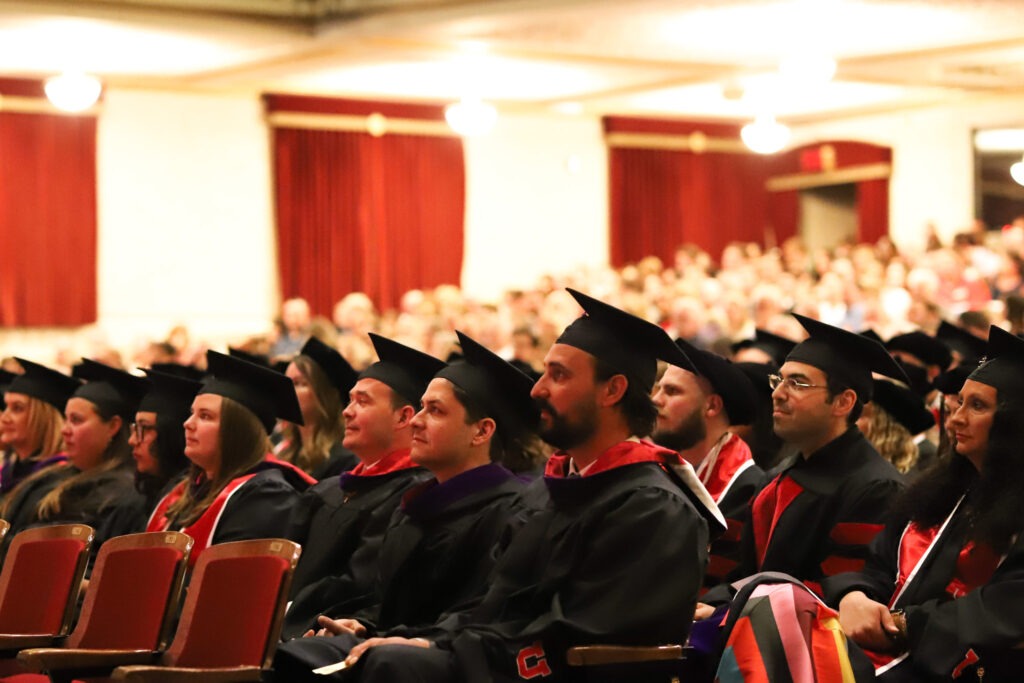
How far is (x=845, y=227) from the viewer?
910 inches

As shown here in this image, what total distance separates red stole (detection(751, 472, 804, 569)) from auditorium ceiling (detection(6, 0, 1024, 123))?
7.58m

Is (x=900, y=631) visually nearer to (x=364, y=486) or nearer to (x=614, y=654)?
(x=614, y=654)

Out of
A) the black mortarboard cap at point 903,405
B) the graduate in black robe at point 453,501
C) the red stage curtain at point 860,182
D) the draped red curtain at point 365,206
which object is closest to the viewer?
the graduate in black robe at point 453,501

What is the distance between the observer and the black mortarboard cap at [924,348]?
7414 mm

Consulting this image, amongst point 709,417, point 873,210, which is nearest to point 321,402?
point 709,417

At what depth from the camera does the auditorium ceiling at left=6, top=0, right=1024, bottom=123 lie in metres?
13.0

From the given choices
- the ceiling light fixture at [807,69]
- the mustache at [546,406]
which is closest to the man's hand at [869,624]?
the mustache at [546,406]

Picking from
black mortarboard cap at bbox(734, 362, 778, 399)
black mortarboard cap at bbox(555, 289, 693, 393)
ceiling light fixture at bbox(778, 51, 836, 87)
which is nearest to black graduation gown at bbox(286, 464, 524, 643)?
black mortarboard cap at bbox(555, 289, 693, 393)

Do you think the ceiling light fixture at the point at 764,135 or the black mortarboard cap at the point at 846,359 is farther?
the ceiling light fixture at the point at 764,135

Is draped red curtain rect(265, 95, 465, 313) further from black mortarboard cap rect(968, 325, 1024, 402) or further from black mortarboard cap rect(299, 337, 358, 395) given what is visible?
black mortarboard cap rect(968, 325, 1024, 402)

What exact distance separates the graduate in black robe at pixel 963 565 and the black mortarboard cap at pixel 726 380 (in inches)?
50.9

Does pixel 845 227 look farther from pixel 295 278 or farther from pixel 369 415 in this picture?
pixel 369 415

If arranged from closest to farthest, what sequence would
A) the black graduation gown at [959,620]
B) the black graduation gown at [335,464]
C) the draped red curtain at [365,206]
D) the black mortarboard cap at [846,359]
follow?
the black graduation gown at [959,620], the black mortarboard cap at [846,359], the black graduation gown at [335,464], the draped red curtain at [365,206]

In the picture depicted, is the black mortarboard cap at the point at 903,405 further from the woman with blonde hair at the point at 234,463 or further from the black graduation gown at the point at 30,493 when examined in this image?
the black graduation gown at the point at 30,493
